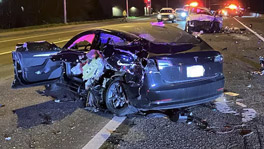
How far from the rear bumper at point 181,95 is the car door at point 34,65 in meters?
2.41

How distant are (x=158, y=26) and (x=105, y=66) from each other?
162 centimetres

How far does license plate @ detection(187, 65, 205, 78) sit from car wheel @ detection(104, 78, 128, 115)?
3.77ft

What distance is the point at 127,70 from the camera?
16.1 ft

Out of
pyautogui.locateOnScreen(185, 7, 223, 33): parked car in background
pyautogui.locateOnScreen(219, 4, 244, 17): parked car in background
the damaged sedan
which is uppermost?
pyautogui.locateOnScreen(219, 4, 244, 17): parked car in background

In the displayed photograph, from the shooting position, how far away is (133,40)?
5277 mm

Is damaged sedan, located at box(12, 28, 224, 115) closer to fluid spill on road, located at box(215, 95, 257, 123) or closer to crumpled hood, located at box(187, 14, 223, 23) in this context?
fluid spill on road, located at box(215, 95, 257, 123)

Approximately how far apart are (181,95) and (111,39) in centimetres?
175

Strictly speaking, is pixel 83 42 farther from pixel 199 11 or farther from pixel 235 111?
pixel 199 11

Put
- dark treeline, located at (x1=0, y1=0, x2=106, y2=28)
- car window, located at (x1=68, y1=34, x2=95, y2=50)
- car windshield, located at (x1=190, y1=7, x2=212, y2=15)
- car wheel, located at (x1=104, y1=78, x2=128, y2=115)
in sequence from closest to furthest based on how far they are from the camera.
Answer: car wheel, located at (x1=104, y1=78, x2=128, y2=115)
car window, located at (x1=68, y1=34, x2=95, y2=50)
car windshield, located at (x1=190, y1=7, x2=212, y2=15)
dark treeline, located at (x1=0, y1=0, x2=106, y2=28)

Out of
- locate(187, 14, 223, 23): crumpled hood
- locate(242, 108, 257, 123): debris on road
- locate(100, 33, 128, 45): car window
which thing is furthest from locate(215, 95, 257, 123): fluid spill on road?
locate(187, 14, 223, 23): crumpled hood

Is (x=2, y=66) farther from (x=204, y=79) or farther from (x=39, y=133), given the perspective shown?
(x=204, y=79)

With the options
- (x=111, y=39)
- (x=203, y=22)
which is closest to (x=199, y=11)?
(x=203, y=22)

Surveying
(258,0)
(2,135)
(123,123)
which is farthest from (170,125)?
(258,0)

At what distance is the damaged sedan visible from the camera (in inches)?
184
